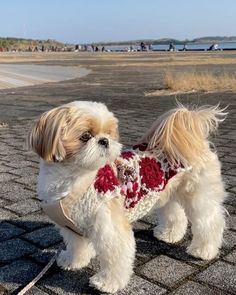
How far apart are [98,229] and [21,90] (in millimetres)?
14607

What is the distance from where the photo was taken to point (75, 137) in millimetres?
2812

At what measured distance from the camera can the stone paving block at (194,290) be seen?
3.15 meters

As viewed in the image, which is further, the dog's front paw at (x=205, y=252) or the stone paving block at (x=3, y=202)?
the stone paving block at (x=3, y=202)

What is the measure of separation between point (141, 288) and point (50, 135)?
128 cm

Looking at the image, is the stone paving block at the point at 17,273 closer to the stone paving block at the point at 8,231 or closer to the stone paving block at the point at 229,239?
the stone paving block at the point at 8,231

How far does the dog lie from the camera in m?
2.83

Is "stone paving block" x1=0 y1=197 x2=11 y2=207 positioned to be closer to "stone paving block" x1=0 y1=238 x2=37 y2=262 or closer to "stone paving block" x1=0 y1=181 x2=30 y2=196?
"stone paving block" x1=0 y1=181 x2=30 y2=196

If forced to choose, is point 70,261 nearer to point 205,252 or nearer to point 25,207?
point 205,252

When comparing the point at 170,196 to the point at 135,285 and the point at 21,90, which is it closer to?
the point at 135,285

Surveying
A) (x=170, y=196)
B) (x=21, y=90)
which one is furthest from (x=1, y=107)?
(x=170, y=196)

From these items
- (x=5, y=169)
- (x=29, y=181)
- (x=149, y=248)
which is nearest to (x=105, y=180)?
(x=149, y=248)

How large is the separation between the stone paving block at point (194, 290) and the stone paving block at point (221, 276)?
3.0 inches

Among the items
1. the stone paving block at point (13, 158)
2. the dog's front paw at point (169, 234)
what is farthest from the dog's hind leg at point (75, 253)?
the stone paving block at point (13, 158)

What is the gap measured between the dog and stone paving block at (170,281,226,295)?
362 mm
